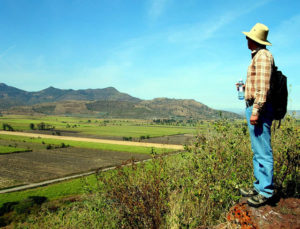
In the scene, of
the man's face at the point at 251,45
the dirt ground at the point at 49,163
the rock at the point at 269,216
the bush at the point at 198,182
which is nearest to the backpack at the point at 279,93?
the man's face at the point at 251,45

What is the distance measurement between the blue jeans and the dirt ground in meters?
30.5

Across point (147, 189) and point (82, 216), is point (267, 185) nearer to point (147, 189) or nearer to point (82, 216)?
point (147, 189)

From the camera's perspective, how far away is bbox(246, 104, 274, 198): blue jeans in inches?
142

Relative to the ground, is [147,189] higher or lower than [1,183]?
higher

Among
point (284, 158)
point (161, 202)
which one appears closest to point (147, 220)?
point (161, 202)

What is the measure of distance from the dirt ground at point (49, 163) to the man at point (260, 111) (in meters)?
30.5

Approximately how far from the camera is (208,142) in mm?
5500

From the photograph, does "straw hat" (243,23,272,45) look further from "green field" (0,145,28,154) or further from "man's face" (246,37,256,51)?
"green field" (0,145,28,154)

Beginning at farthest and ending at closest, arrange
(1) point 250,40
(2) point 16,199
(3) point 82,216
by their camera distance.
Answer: (2) point 16,199
(3) point 82,216
(1) point 250,40

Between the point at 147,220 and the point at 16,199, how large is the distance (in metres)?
22.2

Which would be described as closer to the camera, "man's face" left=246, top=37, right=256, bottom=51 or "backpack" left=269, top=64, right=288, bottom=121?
"backpack" left=269, top=64, right=288, bottom=121

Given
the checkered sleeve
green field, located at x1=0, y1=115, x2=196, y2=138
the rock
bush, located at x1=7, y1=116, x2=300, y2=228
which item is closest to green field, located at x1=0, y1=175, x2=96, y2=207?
bush, located at x1=7, y1=116, x2=300, y2=228

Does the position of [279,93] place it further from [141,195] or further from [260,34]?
[141,195]

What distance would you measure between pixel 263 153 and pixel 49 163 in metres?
42.0
